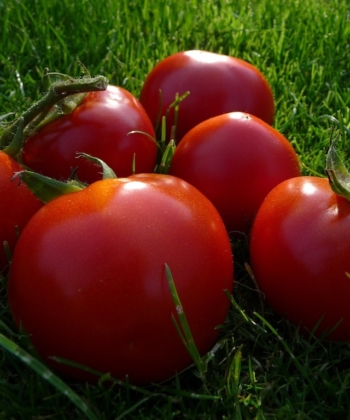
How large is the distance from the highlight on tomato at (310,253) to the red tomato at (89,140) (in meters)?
0.37

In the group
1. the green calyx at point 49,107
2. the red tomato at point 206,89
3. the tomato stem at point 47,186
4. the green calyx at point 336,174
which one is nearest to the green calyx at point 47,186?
the tomato stem at point 47,186

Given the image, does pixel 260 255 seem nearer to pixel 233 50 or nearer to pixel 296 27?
pixel 233 50

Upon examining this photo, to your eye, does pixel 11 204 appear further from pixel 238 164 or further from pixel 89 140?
pixel 238 164

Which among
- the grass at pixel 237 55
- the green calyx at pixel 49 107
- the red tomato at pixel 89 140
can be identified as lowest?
the grass at pixel 237 55

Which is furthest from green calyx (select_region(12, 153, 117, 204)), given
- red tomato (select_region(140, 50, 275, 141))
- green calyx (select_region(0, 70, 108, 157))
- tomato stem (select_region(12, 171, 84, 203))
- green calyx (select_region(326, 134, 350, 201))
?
red tomato (select_region(140, 50, 275, 141))

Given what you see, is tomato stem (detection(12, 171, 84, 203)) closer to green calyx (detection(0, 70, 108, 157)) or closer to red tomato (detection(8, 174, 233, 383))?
red tomato (detection(8, 174, 233, 383))

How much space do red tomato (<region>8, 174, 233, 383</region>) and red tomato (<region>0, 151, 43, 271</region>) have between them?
0.15m

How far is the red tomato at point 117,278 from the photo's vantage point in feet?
3.49

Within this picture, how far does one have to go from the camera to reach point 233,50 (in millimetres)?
2330

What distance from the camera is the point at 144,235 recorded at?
3.57 ft

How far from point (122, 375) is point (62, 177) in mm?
523

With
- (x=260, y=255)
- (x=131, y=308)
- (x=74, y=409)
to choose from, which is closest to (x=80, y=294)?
(x=131, y=308)

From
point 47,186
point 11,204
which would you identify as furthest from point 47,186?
point 11,204

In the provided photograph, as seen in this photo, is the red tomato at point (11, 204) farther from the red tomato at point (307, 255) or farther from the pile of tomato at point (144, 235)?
the red tomato at point (307, 255)
